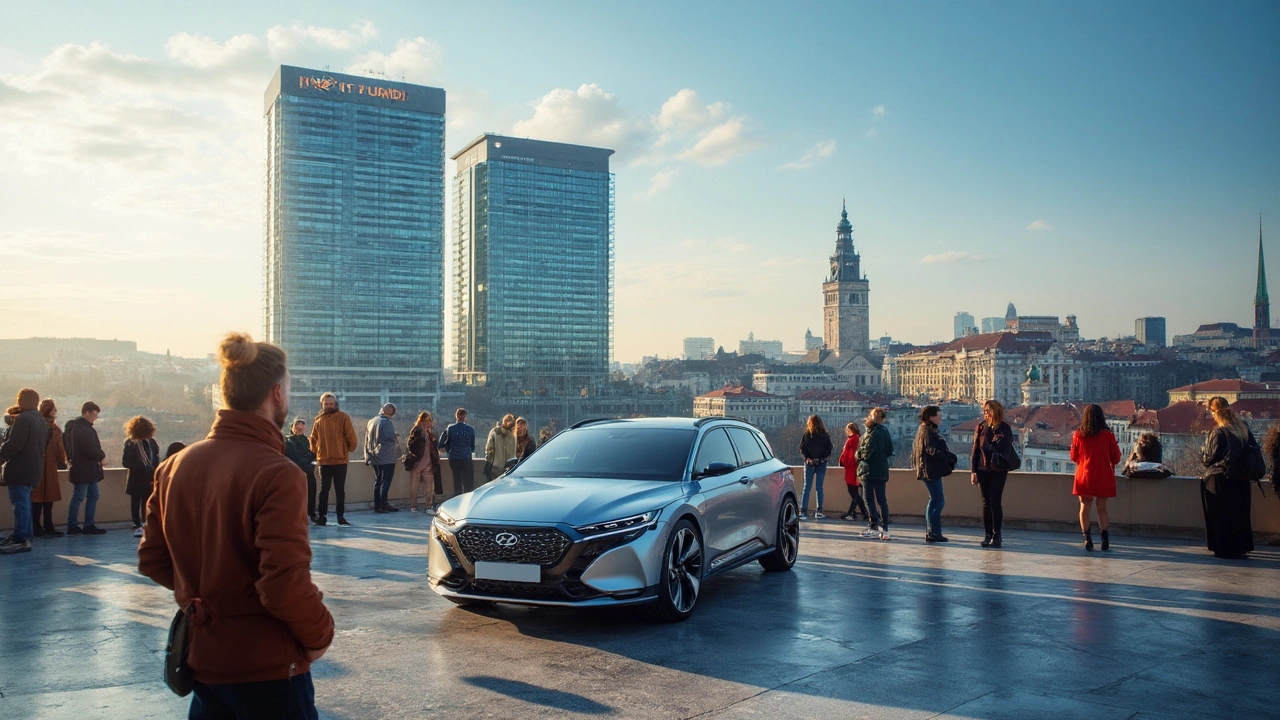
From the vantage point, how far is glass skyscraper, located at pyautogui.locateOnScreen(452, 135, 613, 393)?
161250 millimetres

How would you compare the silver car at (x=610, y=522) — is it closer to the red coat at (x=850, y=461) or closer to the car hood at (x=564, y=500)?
the car hood at (x=564, y=500)

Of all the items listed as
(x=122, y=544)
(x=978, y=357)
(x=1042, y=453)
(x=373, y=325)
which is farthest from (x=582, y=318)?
(x=122, y=544)

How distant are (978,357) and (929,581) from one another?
157992 mm

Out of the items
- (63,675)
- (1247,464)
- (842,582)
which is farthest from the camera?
(1247,464)

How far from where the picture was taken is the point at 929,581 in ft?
30.3

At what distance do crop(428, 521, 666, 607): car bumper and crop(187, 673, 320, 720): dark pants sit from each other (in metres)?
3.75

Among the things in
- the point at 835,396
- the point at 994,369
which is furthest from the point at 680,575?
the point at 994,369

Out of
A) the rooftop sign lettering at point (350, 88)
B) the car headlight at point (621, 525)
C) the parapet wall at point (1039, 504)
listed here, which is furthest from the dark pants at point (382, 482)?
the rooftop sign lettering at point (350, 88)

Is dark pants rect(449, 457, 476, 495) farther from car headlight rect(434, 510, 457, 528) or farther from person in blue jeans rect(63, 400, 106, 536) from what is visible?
car headlight rect(434, 510, 457, 528)

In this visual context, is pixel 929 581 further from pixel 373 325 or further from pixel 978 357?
pixel 978 357

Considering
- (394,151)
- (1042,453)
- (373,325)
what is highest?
(394,151)

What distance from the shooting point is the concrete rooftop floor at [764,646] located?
528cm

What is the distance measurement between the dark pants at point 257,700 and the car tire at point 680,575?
14.1ft

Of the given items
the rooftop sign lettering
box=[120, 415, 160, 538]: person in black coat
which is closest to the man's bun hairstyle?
box=[120, 415, 160, 538]: person in black coat
